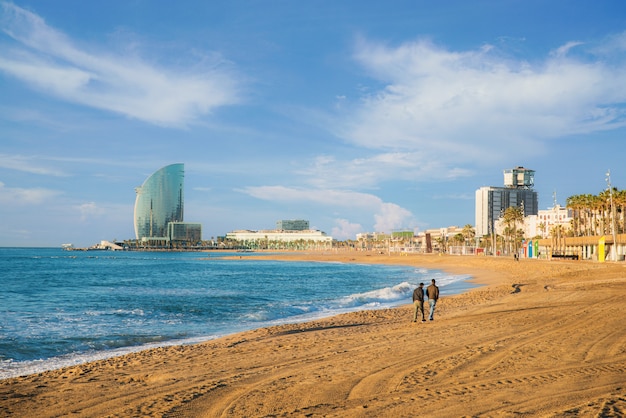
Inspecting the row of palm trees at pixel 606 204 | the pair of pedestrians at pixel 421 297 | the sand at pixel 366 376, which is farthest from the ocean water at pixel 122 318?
the row of palm trees at pixel 606 204

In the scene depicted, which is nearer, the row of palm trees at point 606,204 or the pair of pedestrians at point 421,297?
the pair of pedestrians at point 421,297

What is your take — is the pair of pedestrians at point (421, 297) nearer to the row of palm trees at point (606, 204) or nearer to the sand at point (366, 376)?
the sand at point (366, 376)

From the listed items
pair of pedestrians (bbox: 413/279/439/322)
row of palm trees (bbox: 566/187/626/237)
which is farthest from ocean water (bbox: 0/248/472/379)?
row of palm trees (bbox: 566/187/626/237)

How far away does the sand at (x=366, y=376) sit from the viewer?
21.7ft

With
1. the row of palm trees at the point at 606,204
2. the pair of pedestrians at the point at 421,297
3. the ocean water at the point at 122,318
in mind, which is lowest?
the ocean water at the point at 122,318

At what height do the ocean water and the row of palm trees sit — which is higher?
the row of palm trees

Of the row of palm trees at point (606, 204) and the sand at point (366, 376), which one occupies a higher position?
the row of palm trees at point (606, 204)

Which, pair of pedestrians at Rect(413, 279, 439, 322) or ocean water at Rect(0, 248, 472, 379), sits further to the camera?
pair of pedestrians at Rect(413, 279, 439, 322)

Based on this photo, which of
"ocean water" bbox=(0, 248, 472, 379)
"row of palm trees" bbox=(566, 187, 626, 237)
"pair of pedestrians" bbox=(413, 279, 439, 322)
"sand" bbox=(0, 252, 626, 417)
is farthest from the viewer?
"row of palm trees" bbox=(566, 187, 626, 237)

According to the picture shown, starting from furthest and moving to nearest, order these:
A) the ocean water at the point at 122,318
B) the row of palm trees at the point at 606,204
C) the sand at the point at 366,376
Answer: the row of palm trees at the point at 606,204, the ocean water at the point at 122,318, the sand at the point at 366,376

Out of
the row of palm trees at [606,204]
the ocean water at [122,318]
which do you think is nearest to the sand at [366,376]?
the ocean water at [122,318]

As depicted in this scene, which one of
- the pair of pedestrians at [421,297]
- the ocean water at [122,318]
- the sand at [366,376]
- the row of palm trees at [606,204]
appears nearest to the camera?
the sand at [366,376]

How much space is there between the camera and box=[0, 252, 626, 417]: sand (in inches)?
260

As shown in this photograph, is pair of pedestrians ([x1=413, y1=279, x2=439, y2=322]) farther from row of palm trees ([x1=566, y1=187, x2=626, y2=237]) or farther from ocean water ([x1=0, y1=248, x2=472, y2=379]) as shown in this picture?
row of palm trees ([x1=566, y1=187, x2=626, y2=237])
